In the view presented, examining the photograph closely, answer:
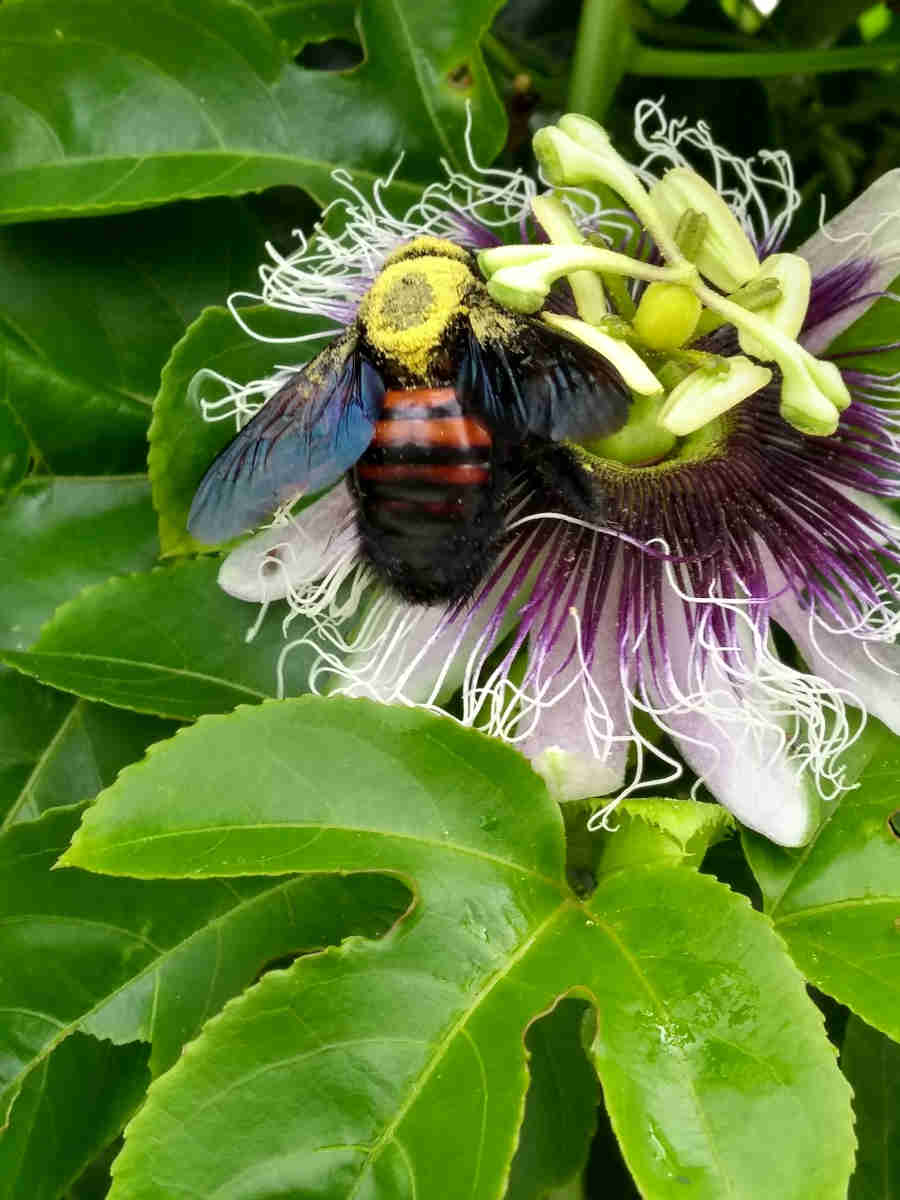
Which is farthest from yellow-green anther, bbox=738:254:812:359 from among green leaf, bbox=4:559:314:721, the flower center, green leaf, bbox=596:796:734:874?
green leaf, bbox=4:559:314:721

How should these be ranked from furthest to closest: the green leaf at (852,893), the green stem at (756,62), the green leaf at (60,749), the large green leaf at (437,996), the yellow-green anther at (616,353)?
1. the green stem at (756,62)
2. the green leaf at (60,749)
3. the yellow-green anther at (616,353)
4. the green leaf at (852,893)
5. the large green leaf at (437,996)

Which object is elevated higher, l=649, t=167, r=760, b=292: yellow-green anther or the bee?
l=649, t=167, r=760, b=292: yellow-green anther

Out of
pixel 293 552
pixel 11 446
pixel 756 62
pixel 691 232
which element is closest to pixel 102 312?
pixel 11 446

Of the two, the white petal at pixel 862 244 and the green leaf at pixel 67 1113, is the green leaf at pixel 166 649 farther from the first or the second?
the white petal at pixel 862 244

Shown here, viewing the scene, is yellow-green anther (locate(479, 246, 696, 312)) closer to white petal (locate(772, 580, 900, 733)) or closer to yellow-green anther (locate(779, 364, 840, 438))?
yellow-green anther (locate(779, 364, 840, 438))

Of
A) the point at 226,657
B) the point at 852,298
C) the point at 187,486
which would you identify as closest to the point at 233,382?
the point at 187,486

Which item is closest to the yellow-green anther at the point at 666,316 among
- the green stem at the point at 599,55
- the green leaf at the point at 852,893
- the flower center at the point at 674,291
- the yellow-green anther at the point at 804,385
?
the flower center at the point at 674,291
